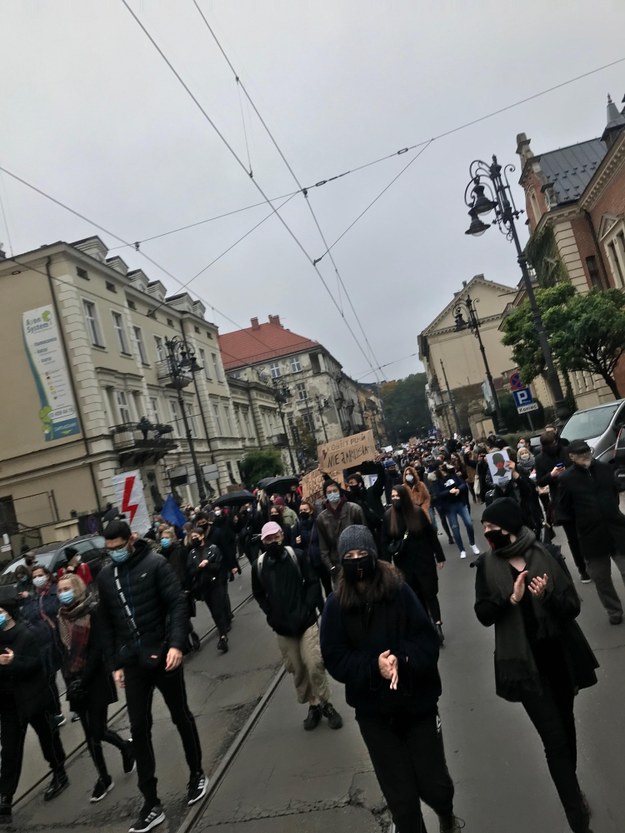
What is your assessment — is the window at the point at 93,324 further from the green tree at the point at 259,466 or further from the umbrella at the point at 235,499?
the umbrella at the point at 235,499

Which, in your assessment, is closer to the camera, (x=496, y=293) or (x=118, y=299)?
(x=118, y=299)

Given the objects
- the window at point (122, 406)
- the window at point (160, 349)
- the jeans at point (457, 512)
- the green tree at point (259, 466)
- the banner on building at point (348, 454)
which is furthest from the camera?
the green tree at point (259, 466)

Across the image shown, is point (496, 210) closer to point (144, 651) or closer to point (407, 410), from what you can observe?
point (144, 651)

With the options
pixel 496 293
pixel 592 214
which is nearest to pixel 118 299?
pixel 592 214

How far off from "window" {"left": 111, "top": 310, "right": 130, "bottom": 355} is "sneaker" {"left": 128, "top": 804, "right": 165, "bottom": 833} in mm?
32352

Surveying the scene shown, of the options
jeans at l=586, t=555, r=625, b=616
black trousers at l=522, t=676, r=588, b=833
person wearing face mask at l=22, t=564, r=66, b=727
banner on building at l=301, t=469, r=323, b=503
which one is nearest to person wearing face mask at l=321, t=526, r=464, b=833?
black trousers at l=522, t=676, r=588, b=833

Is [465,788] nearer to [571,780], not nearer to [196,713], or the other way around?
[571,780]

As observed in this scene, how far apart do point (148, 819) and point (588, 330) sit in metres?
23.6

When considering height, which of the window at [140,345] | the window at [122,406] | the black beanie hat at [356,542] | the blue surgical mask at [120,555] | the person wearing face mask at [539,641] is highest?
the window at [140,345]

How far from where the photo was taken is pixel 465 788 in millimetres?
4254

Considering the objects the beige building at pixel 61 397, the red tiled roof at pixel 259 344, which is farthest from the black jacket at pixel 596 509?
the red tiled roof at pixel 259 344

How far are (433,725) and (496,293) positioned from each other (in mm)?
80638

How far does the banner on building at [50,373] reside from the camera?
3134 centimetres

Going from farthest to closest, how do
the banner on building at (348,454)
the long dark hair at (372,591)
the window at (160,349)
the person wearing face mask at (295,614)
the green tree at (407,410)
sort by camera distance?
the green tree at (407,410) < the window at (160,349) < the banner on building at (348,454) < the person wearing face mask at (295,614) < the long dark hair at (372,591)
